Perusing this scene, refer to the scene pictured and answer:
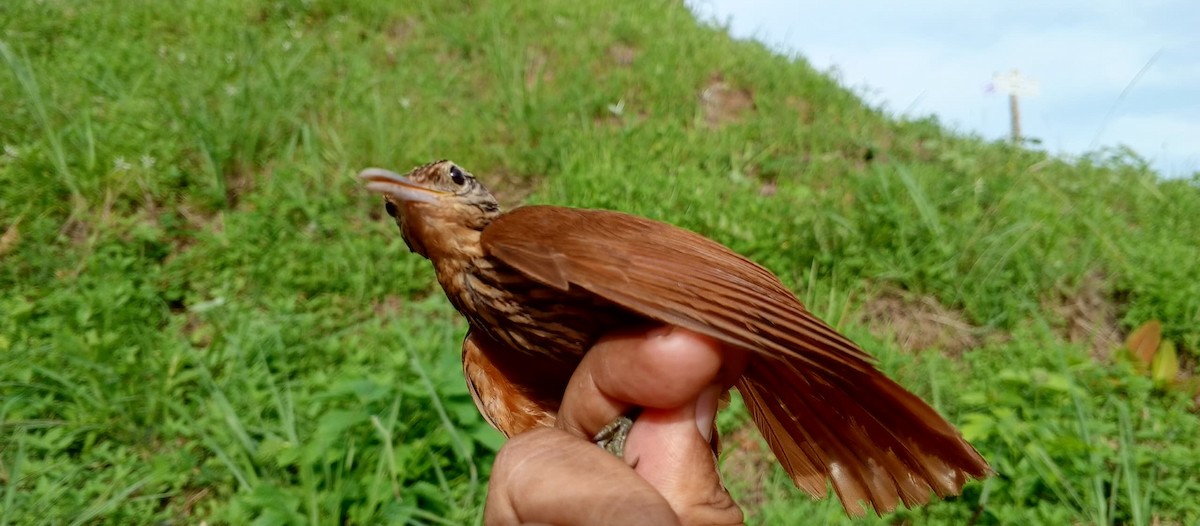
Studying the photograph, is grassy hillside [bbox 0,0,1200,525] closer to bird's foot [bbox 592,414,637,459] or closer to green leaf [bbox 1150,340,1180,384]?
green leaf [bbox 1150,340,1180,384]

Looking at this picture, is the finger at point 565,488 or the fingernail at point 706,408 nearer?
the finger at point 565,488

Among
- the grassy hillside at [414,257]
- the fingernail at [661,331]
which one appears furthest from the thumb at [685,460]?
the grassy hillside at [414,257]

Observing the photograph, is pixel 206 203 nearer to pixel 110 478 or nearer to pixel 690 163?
pixel 110 478

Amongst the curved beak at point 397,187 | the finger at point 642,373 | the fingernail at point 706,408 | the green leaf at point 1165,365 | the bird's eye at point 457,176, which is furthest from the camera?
the green leaf at point 1165,365

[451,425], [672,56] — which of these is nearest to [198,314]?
[451,425]

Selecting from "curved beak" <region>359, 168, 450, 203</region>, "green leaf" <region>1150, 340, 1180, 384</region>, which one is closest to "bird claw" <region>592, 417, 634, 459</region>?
"curved beak" <region>359, 168, 450, 203</region>

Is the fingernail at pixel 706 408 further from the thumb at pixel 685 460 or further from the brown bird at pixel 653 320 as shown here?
the brown bird at pixel 653 320

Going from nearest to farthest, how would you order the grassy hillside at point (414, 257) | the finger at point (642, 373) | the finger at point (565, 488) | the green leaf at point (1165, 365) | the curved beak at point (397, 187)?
the finger at point (565, 488) → the finger at point (642, 373) → the curved beak at point (397, 187) → the grassy hillside at point (414, 257) → the green leaf at point (1165, 365)
